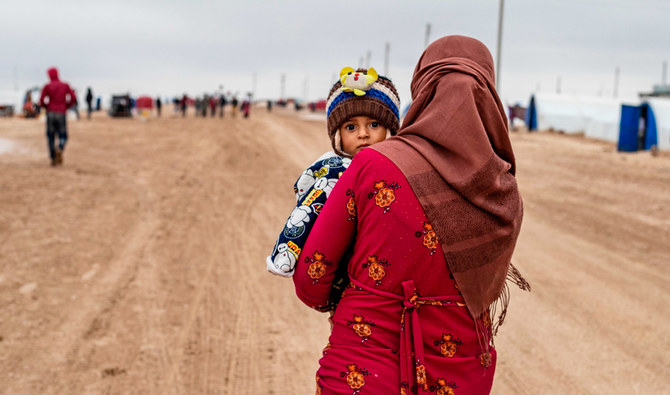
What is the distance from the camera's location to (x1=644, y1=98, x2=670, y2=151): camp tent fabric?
23.3 m

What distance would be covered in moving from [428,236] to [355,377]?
50 centimetres

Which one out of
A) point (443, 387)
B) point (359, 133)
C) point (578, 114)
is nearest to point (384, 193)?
point (359, 133)

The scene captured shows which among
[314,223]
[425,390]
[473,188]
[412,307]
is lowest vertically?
[425,390]

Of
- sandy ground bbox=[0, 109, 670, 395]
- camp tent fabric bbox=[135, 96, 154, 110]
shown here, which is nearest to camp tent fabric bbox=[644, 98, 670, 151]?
sandy ground bbox=[0, 109, 670, 395]

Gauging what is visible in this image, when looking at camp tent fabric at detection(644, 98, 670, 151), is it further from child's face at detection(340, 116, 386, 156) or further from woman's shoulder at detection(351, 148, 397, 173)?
woman's shoulder at detection(351, 148, 397, 173)

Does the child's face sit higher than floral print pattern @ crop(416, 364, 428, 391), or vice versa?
the child's face

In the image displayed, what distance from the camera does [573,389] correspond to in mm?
4715

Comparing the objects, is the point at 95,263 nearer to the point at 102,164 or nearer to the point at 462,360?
the point at 462,360

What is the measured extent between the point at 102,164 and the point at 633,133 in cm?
1939

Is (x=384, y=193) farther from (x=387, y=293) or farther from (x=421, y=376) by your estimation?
(x=421, y=376)

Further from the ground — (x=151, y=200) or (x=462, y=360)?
(x=462, y=360)

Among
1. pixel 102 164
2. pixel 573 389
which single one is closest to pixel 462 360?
pixel 573 389

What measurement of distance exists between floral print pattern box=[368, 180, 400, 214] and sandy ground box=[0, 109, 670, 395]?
297 centimetres

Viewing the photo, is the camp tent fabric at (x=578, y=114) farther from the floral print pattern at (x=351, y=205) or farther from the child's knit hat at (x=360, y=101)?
the floral print pattern at (x=351, y=205)
